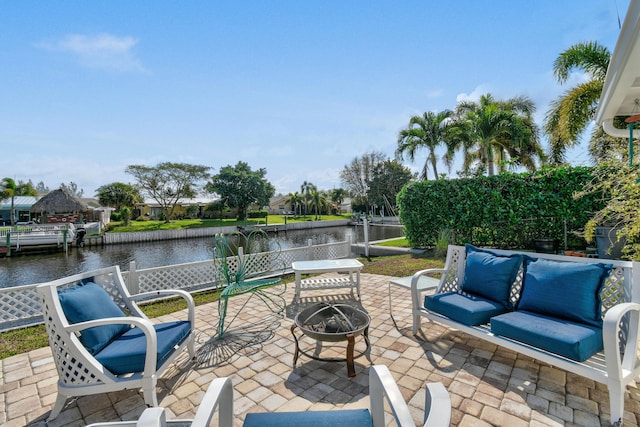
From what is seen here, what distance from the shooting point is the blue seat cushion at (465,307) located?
266 cm

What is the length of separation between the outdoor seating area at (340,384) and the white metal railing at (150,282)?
1.67m

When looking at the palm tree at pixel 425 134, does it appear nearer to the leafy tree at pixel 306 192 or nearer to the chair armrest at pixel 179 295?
the chair armrest at pixel 179 295

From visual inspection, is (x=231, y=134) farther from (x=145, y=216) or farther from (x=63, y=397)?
(x=145, y=216)

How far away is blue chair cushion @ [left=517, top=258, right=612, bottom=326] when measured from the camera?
2.24m

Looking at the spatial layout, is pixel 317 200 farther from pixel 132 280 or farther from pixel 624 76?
pixel 624 76

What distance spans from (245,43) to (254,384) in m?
6.50

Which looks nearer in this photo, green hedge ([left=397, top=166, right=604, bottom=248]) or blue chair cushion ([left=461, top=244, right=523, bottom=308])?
blue chair cushion ([left=461, top=244, right=523, bottom=308])

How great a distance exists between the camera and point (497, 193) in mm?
7730

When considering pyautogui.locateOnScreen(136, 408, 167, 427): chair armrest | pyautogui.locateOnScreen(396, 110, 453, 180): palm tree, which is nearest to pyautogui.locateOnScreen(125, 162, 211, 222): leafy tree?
pyautogui.locateOnScreen(396, 110, 453, 180): palm tree

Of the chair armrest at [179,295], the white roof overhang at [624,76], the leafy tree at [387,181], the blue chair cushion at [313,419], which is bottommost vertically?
the blue chair cushion at [313,419]

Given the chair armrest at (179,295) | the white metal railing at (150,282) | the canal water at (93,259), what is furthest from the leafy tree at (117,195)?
the chair armrest at (179,295)

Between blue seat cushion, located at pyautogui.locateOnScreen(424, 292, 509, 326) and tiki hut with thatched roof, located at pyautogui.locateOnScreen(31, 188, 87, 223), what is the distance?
3553 cm

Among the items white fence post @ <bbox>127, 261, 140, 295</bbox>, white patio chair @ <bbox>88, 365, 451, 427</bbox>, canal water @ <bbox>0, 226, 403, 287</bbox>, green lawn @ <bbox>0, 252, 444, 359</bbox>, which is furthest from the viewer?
canal water @ <bbox>0, 226, 403, 287</bbox>

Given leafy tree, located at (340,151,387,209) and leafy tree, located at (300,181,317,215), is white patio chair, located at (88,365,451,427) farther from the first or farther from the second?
leafy tree, located at (300,181,317,215)
